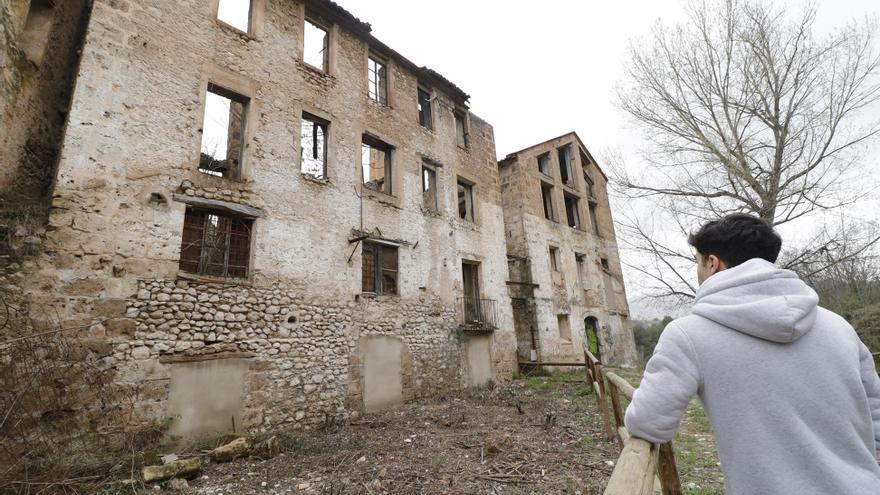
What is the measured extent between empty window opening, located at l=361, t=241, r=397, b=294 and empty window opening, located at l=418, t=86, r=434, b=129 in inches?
185

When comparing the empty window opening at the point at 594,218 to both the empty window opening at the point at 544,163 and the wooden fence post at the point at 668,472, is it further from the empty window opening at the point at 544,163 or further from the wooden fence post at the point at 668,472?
the wooden fence post at the point at 668,472

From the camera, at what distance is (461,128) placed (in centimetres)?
1320

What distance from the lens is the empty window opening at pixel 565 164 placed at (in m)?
17.9

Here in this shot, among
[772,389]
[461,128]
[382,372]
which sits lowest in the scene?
[382,372]

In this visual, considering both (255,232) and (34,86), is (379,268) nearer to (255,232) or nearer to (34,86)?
(255,232)

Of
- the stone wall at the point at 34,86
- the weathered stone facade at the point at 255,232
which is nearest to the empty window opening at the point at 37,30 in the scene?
the stone wall at the point at 34,86

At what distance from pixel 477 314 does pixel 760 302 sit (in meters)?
10.3

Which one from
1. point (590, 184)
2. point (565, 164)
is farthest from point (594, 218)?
point (565, 164)

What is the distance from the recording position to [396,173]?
1020 centimetres

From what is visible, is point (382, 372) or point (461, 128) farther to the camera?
point (461, 128)

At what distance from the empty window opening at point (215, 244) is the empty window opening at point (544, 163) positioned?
13.2 m

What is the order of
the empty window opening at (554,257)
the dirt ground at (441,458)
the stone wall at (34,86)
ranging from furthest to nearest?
the empty window opening at (554,257) < the stone wall at (34,86) < the dirt ground at (441,458)

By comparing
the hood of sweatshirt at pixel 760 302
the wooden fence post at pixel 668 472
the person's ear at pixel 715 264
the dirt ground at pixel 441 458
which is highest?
the person's ear at pixel 715 264

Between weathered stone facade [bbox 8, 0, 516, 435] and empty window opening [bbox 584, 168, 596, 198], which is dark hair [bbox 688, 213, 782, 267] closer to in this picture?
weathered stone facade [bbox 8, 0, 516, 435]
